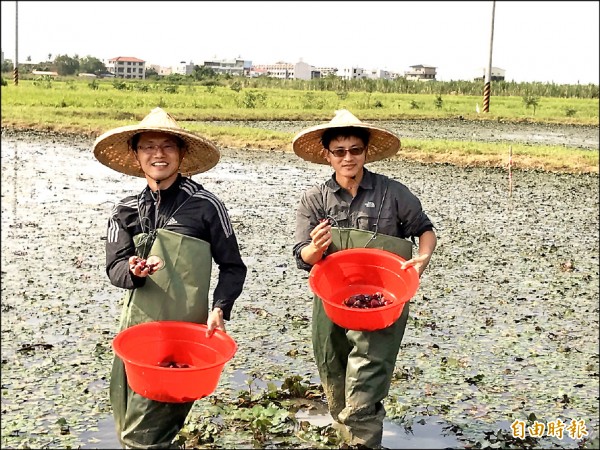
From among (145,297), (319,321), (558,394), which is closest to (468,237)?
(558,394)

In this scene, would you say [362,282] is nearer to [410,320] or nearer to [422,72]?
[410,320]

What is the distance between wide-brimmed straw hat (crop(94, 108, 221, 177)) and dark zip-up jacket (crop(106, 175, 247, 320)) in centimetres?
20

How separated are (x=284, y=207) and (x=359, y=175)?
24.2ft

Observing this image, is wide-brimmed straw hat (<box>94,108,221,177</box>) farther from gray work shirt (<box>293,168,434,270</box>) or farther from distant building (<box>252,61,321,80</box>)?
distant building (<box>252,61,321,80</box>)

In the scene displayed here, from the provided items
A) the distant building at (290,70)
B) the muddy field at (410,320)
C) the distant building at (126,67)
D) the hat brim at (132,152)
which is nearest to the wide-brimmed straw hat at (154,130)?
the hat brim at (132,152)

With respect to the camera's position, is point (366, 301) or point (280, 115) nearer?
point (366, 301)

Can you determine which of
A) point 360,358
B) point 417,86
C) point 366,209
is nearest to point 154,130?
point 366,209

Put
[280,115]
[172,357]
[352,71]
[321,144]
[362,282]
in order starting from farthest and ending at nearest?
1. [352,71]
2. [280,115]
3. [321,144]
4. [362,282]
5. [172,357]

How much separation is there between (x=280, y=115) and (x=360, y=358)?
22804mm

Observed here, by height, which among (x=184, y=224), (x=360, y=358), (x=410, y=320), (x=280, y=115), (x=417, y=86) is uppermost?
(x=417, y=86)

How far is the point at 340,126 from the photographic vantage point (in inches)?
136

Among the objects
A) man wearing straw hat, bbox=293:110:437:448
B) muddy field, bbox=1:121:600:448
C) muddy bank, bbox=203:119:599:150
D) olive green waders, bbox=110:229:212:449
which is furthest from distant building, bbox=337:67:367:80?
olive green waders, bbox=110:229:212:449

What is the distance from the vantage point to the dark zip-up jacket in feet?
10.0

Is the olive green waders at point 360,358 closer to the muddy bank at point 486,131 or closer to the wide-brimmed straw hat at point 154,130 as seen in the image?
the wide-brimmed straw hat at point 154,130
